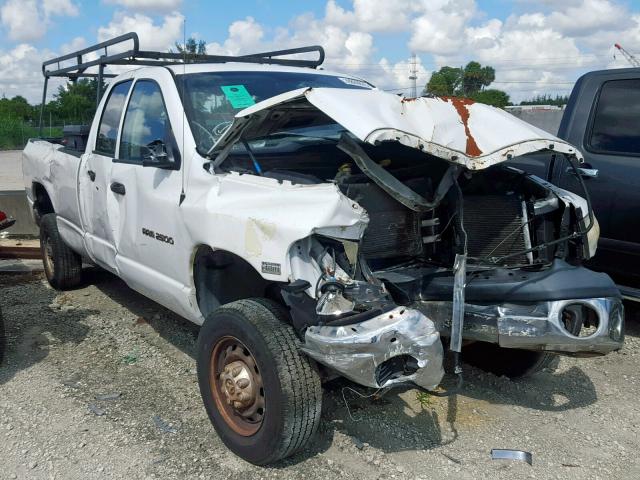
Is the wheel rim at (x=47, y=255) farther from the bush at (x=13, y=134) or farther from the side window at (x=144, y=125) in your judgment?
the bush at (x=13, y=134)

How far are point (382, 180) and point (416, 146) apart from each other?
298 millimetres

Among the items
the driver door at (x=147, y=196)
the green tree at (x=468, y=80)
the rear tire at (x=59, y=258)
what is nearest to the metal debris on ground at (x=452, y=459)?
the driver door at (x=147, y=196)

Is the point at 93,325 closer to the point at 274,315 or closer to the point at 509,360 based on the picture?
the point at 274,315

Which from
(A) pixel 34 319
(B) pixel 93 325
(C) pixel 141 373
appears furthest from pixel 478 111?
(A) pixel 34 319

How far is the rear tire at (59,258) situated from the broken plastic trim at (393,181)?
3881 mm

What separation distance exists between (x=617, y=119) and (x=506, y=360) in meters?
2.16

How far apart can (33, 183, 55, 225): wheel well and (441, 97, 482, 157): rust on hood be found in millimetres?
4700

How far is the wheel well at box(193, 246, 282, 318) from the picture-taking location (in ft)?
12.0

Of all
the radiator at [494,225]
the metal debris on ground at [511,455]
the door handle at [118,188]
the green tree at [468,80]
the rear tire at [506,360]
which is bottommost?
the metal debris on ground at [511,455]

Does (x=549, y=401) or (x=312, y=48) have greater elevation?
(x=312, y=48)

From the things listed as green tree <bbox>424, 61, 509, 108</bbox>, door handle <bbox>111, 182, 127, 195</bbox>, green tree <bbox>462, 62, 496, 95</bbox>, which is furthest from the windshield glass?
green tree <bbox>462, 62, 496, 95</bbox>

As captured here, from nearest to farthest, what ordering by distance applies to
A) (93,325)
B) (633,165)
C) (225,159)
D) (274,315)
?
(274,315)
(225,159)
(633,165)
(93,325)

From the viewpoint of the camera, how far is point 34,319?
559 cm

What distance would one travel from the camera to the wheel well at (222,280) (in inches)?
144
